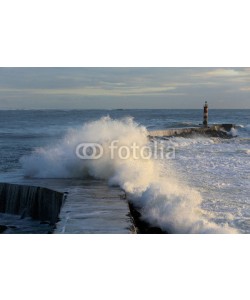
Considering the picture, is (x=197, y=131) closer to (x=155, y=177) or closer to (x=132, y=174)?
(x=155, y=177)

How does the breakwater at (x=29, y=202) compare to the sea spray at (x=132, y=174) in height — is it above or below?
below

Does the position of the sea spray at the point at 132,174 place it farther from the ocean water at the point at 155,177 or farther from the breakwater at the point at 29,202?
the breakwater at the point at 29,202

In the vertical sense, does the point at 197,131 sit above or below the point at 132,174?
below

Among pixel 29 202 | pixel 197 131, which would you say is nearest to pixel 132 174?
pixel 29 202

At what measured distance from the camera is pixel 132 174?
9.13 metres

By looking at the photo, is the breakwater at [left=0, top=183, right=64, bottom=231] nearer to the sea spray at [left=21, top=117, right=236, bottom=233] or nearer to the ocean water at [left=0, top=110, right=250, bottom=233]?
the ocean water at [left=0, top=110, right=250, bottom=233]

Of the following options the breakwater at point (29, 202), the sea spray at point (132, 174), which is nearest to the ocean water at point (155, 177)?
the sea spray at point (132, 174)

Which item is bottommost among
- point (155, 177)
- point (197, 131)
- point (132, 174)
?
point (197, 131)

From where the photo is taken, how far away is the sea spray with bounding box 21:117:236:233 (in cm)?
642

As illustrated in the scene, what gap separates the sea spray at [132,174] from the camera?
21.1 ft

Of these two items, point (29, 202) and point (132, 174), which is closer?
point (29, 202)

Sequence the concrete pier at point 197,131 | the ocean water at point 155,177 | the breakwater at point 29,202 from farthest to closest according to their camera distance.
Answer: the concrete pier at point 197,131 < the breakwater at point 29,202 < the ocean water at point 155,177

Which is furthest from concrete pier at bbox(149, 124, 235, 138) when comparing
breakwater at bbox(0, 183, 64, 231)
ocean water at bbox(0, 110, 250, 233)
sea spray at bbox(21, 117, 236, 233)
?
breakwater at bbox(0, 183, 64, 231)

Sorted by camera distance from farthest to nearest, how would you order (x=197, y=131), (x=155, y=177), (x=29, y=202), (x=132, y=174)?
(x=197, y=131), (x=155, y=177), (x=132, y=174), (x=29, y=202)
